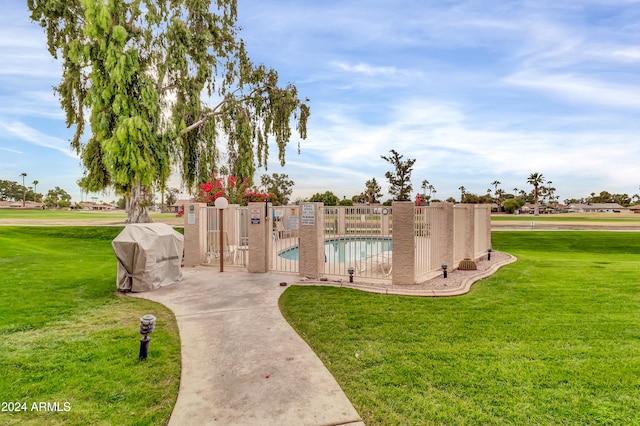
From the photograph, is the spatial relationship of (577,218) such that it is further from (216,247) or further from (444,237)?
(216,247)

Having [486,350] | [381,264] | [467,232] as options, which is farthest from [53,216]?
[486,350]

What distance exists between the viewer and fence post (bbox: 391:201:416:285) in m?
6.96

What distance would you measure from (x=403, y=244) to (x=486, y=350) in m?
3.43

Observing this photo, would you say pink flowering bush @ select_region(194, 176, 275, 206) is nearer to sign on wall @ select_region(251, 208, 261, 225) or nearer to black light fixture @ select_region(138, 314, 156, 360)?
sign on wall @ select_region(251, 208, 261, 225)

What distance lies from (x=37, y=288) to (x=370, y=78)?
14.0m

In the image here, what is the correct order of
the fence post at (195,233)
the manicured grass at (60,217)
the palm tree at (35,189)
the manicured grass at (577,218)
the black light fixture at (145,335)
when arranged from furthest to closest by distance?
the palm tree at (35,189) < the manicured grass at (577,218) < the manicured grass at (60,217) < the fence post at (195,233) < the black light fixture at (145,335)

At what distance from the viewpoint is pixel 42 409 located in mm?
2762

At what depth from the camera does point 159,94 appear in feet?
56.0

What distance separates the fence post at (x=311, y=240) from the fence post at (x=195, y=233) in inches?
146

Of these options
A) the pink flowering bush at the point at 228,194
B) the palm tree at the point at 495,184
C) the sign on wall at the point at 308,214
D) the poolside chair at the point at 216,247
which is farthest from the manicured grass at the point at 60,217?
the palm tree at the point at 495,184

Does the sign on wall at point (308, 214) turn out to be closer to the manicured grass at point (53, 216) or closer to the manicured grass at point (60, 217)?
the manicured grass at point (60, 217)

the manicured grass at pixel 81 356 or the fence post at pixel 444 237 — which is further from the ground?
the fence post at pixel 444 237

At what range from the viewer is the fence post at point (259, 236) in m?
8.55

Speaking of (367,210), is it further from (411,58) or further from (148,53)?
(148,53)
